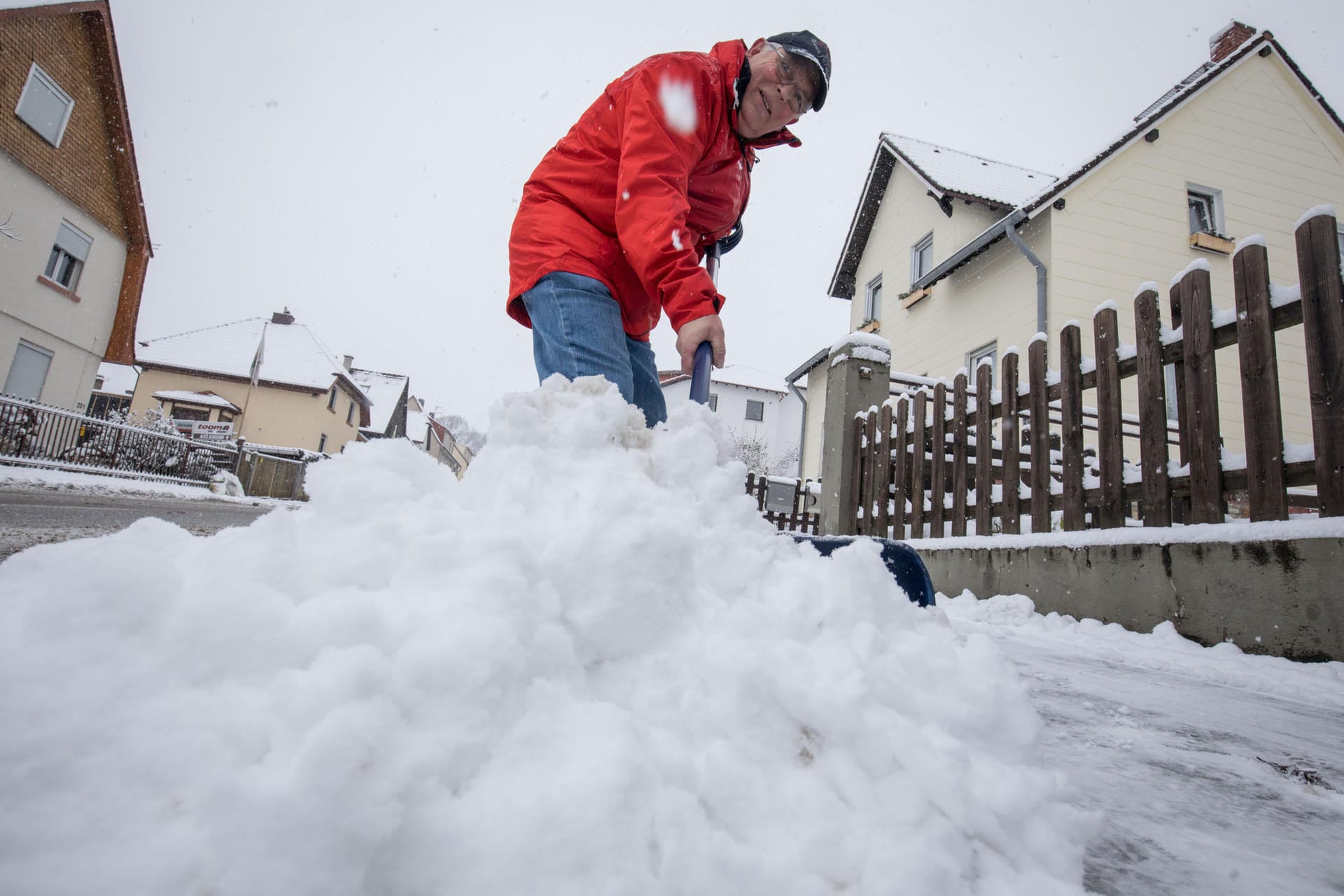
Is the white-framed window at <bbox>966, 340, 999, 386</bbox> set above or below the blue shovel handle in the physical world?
above

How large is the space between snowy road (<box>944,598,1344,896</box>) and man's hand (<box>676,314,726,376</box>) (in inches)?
42.5

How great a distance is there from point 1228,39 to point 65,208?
20720 millimetres

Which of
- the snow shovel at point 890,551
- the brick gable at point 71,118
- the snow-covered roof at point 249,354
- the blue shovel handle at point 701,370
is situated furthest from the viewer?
the snow-covered roof at point 249,354

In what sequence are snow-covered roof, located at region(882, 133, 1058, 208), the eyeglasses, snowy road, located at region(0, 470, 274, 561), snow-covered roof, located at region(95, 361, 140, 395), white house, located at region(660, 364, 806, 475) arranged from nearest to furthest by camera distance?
the eyeglasses < snowy road, located at region(0, 470, 274, 561) < snow-covered roof, located at region(882, 133, 1058, 208) < snow-covered roof, located at region(95, 361, 140, 395) < white house, located at region(660, 364, 806, 475)

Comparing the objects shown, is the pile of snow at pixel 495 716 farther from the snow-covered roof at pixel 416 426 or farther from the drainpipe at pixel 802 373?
the snow-covered roof at pixel 416 426

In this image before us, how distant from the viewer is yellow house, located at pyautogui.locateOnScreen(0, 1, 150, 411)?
35.7ft

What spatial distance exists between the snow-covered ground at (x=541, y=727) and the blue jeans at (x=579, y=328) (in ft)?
2.17

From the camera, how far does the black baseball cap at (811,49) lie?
1917 millimetres

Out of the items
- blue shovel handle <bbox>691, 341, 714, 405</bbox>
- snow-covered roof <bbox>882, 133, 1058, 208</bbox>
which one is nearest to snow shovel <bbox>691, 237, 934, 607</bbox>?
blue shovel handle <bbox>691, 341, 714, 405</bbox>

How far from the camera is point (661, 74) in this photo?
1.77 m

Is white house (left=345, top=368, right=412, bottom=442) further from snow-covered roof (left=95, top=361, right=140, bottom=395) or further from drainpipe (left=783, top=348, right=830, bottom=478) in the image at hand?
drainpipe (left=783, top=348, right=830, bottom=478)

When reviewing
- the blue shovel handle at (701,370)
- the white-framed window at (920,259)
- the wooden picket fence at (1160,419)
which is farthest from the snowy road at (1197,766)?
the white-framed window at (920,259)

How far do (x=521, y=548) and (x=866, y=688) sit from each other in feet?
1.62

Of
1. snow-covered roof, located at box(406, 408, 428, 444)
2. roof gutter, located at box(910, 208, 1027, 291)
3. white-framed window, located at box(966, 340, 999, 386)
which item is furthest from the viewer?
snow-covered roof, located at box(406, 408, 428, 444)
